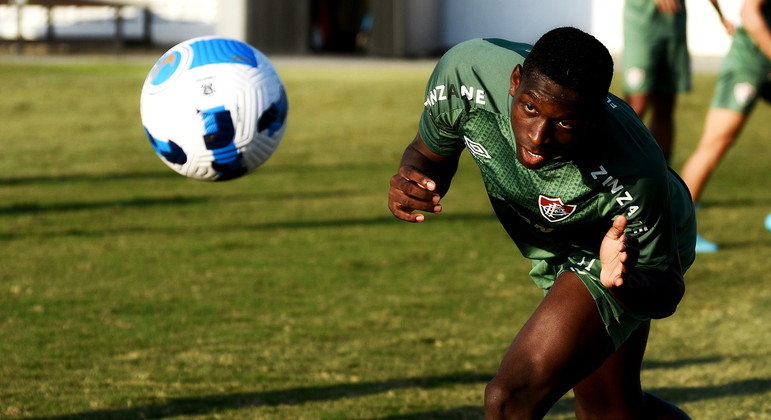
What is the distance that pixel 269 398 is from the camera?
Answer: 4762mm

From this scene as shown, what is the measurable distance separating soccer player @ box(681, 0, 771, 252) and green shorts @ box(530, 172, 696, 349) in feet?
14.7

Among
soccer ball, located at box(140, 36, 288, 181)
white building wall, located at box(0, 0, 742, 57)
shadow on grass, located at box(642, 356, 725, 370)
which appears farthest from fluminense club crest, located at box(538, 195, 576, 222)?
white building wall, located at box(0, 0, 742, 57)

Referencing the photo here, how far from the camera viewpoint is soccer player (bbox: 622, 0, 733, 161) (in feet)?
27.2

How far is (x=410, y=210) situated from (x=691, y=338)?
2.79 m

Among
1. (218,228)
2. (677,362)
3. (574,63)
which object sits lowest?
(218,228)

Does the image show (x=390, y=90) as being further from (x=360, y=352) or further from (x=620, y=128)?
(x=620, y=128)

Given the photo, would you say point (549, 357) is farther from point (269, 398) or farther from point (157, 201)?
point (157, 201)

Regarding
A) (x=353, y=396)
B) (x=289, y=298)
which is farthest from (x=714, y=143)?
(x=353, y=396)

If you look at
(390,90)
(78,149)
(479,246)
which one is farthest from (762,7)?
(390,90)

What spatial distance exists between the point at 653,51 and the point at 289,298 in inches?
142

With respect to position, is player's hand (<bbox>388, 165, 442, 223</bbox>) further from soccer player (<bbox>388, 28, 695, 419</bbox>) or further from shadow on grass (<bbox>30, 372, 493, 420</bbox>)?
shadow on grass (<bbox>30, 372, 493, 420</bbox>)

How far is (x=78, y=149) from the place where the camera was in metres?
13.3

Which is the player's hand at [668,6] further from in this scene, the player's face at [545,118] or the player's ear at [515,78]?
the player's face at [545,118]

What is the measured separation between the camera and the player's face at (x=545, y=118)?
305 centimetres
